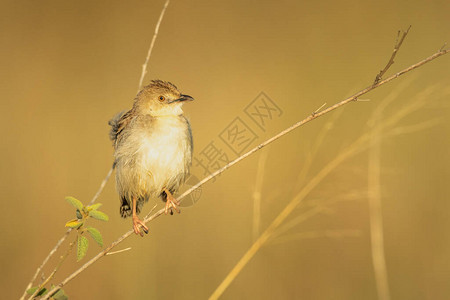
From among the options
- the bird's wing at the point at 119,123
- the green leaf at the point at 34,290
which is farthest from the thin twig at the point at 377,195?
the green leaf at the point at 34,290

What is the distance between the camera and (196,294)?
4680 mm

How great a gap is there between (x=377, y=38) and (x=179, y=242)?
177 inches

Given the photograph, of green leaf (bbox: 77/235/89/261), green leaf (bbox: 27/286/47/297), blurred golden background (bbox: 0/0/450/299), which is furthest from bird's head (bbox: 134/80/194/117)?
green leaf (bbox: 27/286/47/297)

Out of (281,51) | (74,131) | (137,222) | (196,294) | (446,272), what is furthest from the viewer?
(281,51)

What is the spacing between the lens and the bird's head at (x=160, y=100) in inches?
144

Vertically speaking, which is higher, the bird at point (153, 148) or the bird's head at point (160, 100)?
the bird's head at point (160, 100)

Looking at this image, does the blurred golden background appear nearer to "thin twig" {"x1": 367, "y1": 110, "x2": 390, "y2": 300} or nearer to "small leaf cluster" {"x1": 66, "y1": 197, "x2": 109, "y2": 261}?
"thin twig" {"x1": 367, "y1": 110, "x2": 390, "y2": 300}

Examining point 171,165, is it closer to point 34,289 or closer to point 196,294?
point 34,289

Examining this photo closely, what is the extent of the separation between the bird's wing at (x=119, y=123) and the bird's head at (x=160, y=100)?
143mm

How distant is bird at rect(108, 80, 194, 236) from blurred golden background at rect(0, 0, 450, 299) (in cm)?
92

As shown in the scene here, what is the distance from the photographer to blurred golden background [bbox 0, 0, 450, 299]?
5.04 metres

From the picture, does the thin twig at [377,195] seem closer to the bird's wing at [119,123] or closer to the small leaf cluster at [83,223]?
the bird's wing at [119,123]

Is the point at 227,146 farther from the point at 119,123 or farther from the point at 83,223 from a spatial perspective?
the point at 83,223

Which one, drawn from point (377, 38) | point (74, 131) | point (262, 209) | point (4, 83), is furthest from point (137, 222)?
point (377, 38)
